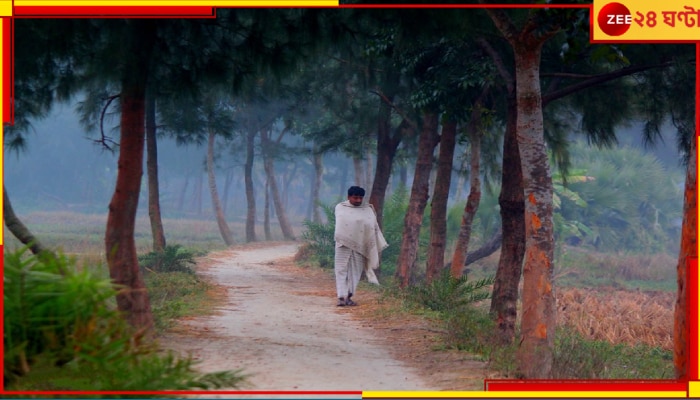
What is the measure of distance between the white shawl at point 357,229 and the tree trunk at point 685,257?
610cm

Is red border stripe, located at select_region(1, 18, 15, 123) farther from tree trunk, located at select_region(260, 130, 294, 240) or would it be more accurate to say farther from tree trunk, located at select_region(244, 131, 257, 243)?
tree trunk, located at select_region(260, 130, 294, 240)

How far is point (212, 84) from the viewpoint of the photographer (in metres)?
10.5

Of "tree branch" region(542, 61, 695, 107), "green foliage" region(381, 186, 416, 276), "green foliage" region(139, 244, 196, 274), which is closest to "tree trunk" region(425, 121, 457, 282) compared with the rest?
"tree branch" region(542, 61, 695, 107)

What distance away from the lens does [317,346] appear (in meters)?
10.7

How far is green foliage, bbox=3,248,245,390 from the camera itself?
7023 mm

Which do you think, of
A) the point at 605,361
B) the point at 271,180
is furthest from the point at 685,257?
the point at 271,180

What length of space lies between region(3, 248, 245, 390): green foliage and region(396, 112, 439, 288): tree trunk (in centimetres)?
1118

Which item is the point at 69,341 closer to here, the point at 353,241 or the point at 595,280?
the point at 353,241

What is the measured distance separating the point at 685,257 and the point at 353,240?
6.75 m

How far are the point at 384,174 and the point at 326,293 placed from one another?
13.7 ft

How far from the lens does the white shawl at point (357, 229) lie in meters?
15.2

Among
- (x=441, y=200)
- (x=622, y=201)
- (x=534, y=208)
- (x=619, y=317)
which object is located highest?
(x=622, y=201)

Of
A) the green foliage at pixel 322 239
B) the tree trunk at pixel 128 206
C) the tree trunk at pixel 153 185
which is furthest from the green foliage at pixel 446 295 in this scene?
the green foliage at pixel 322 239

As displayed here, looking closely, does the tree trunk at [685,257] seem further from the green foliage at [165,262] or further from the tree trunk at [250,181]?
the tree trunk at [250,181]
